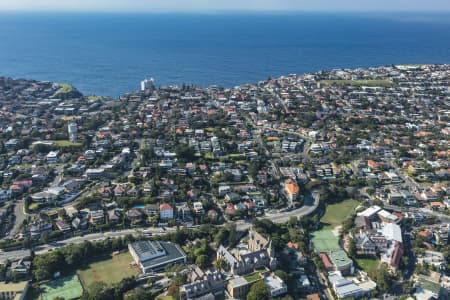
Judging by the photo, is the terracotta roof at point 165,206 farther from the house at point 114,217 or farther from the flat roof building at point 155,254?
the flat roof building at point 155,254

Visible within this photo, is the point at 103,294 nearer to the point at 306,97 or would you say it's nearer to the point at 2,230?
the point at 2,230

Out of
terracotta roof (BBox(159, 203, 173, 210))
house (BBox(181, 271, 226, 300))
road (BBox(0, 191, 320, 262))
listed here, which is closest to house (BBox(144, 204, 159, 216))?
terracotta roof (BBox(159, 203, 173, 210))

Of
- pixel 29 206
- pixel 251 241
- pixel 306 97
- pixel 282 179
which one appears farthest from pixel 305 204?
pixel 306 97

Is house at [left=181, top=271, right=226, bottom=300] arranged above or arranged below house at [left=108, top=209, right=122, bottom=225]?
above

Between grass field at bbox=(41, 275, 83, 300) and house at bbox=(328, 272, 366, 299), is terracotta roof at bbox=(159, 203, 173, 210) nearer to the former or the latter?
grass field at bbox=(41, 275, 83, 300)

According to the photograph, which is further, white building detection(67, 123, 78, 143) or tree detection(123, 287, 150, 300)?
white building detection(67, 123, 78, 143)

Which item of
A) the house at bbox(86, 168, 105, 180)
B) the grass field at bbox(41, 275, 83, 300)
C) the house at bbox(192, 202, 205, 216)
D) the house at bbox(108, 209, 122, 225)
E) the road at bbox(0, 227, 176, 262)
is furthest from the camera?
the house at bbox(86, 168, 105, 180)

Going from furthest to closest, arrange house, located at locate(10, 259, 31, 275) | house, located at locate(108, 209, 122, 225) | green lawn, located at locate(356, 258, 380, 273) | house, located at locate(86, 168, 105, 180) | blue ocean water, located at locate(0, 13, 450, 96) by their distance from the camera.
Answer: blue ocean water, located at locate(0, 13, 450, 96)
house, located at locate(86, 168, 105, 180)
house, located at locate(108, 209, 122, 225)
green lawn, located at locate(356, 258, 380, 273)
house, located at locate(10, 259, 31, 275)
